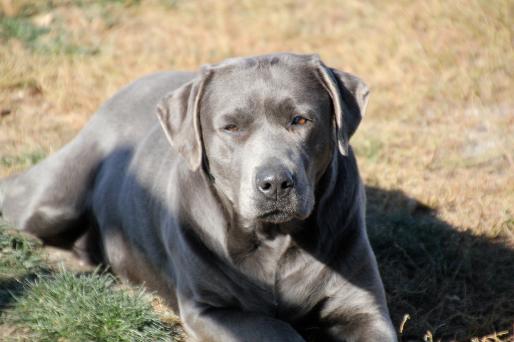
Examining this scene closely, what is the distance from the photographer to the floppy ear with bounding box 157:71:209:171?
13.2 ft

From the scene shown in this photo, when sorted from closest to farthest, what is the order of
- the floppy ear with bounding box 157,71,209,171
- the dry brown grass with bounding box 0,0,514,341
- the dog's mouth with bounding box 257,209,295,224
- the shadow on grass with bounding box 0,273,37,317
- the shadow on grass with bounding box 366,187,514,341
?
1. the dog's mouth with bounding box 257,209,295,224
2. the floppy ear with bounding box 157,71,209,171
3. the shadow on grass with bounding box 0,273,37,317
4. the shadow on grass with bounding box 366,187,514,341
5. the dry brown grass with bounding box 0,0,514,341

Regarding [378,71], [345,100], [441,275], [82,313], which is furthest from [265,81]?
[378,71]

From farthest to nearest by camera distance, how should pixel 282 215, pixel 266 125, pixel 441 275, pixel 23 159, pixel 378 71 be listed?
pixel 378 71
pixel 23 159
pixel 441 275
pixel 266 125
pixel 282 215

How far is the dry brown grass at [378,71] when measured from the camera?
623 centimetres

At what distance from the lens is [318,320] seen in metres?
4.12

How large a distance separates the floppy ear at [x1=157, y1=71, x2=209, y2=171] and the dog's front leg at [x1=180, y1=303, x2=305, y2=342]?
718mm

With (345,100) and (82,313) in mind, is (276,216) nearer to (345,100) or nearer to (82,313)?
(345,100)

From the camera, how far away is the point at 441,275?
520cm

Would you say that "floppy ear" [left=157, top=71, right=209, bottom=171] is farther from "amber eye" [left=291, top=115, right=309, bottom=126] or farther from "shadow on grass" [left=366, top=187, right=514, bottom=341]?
"shadow on grass" [left=366, top=187, right=514, bottom=341]

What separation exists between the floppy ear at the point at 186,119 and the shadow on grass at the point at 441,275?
1593mm

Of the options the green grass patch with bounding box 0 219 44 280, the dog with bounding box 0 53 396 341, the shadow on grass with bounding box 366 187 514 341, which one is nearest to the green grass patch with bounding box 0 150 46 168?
the green grass patch with bounding box 0 219 44 280

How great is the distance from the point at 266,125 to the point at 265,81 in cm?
23

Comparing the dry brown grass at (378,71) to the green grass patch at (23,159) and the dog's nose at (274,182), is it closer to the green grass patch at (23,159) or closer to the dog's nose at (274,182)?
the green grass patch at (23,159)

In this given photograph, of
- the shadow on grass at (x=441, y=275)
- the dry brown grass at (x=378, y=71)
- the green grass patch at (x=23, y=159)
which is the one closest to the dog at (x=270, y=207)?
the shadow on grass at (x=441, y=275)
